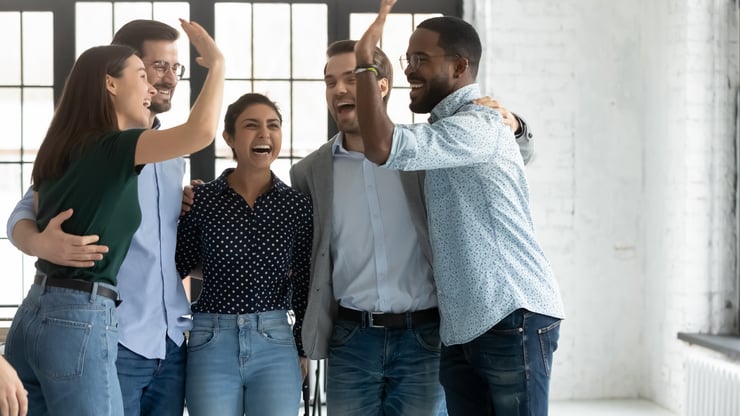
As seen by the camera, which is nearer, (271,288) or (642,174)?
(271,288)

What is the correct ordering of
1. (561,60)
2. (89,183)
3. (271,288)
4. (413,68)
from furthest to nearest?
(561,60)
(271,288)
(413,68)
(89,183)

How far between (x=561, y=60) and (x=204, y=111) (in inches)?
169

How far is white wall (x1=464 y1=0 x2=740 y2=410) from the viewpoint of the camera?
5.86 metres

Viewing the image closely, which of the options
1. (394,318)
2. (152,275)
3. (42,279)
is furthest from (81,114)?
(394,318)

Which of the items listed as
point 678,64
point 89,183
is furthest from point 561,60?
point 89,183

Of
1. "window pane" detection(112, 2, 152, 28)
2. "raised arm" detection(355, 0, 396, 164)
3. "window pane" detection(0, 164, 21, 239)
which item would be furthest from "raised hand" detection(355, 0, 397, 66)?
"window pane" detection(0, 164, 21, 239)

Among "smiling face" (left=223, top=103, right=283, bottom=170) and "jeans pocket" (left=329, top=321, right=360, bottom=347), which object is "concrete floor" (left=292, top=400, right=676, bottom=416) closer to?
"jeans pocket" (left=329, top=321, right=360, bottom=347)

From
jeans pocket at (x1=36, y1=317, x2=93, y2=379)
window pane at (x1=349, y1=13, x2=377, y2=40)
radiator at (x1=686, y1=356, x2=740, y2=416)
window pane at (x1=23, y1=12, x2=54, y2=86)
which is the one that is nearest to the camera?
jeans pocket at (x1=36, y1=317, x2=93, y2=379)

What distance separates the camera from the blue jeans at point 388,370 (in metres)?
2.66

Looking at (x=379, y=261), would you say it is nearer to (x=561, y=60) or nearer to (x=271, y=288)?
(x=271, y=288)

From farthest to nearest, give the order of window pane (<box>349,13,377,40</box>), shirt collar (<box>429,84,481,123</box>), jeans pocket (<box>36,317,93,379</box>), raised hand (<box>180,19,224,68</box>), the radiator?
window pane (<box>349,13,377,40</box>)
the radiator
shirt collar (<box>429,84,481,123</box>)
raised hand (<box>180,19,224,68</box>)
jeans pocket (<box>36,317,93,379</box>)

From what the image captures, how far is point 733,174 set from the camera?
214 inches

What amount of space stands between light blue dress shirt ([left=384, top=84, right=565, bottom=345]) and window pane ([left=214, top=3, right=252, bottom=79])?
376 centimetres

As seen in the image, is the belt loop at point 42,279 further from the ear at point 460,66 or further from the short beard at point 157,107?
the ear at point 460,66
